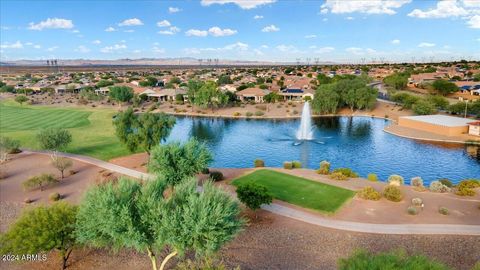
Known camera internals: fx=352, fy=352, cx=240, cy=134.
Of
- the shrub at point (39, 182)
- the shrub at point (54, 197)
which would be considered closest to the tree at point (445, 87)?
the shrub at point (39, 182)

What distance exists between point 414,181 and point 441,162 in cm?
1361

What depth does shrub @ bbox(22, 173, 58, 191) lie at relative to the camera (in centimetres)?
3234

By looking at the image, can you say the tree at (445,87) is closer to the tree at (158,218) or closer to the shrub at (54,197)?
the tree at (158,218)

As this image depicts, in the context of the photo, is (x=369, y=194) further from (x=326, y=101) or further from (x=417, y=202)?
(x=326, y=101)

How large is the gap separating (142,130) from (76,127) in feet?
94.8

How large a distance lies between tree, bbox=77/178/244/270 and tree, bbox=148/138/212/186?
11216mm

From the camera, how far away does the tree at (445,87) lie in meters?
93.5

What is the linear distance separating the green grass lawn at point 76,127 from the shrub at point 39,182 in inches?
371

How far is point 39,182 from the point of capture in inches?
1284

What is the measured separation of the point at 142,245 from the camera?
15.8m

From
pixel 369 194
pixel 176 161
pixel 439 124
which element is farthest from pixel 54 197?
pixel 439 124

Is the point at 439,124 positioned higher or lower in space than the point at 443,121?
lower

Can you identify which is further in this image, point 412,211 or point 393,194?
point 393,194

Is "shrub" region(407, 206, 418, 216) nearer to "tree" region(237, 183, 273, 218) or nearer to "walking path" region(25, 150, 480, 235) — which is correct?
"walking path" region(25, 150, 480, 235)
